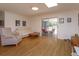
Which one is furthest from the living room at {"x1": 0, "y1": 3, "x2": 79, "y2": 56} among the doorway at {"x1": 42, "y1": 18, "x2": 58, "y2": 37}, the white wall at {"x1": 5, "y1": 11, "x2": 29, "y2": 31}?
the doorway at {"x1": 42, "y1": 18, "x2": 58, "y2": 37}

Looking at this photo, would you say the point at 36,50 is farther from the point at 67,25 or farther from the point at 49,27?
the point at 49,27

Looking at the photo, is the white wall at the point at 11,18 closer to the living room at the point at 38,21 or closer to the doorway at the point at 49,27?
the living room at the point at 38,21

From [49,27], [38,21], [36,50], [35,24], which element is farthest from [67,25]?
[36,50]

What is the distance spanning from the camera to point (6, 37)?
4.54m

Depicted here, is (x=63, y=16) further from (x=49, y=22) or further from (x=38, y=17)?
(x=38, y=17)

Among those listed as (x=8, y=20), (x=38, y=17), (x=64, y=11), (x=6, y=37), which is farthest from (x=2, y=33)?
(x=64, y=11)

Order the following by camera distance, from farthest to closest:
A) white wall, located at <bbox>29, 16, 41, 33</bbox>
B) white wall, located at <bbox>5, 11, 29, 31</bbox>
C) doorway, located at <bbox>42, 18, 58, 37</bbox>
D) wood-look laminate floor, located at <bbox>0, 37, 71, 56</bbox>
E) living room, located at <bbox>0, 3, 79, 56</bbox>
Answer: white wall, located at <bbox>29, 16, 41, 33</bbox> < doorway, located at <bbox>42, 18, 58, 37</bbox> < white wall, located at <bbox>5, 11, 29, 31</bbox> < living room, located at <bbox>0, 3, 79, 56</bbox> < wood-look laminate floor, located at <bbox>0, 37, 71, 56</bbox>

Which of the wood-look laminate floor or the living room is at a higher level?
the living room

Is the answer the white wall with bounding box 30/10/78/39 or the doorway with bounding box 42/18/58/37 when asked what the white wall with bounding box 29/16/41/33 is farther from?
the white wall with bounding box 30/10/78/39

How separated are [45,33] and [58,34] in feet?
4.50

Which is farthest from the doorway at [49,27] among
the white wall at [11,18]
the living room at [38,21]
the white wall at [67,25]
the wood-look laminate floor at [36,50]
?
the wood-look laminate floor at [36,50]

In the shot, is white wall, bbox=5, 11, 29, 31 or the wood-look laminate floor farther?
white wall, bbox=5, 11, 29, 31

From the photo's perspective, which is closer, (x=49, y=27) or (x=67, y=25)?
(x=67, y=25)

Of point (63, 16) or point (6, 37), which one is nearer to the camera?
point (6, 37)
